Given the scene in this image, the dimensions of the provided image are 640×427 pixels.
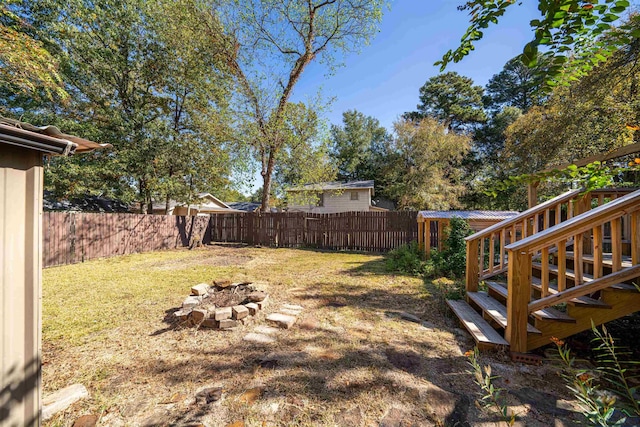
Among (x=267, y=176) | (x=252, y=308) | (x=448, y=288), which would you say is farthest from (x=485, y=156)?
(x=252, y=308)

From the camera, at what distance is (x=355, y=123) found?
2505 cm

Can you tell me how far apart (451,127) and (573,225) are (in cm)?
2181

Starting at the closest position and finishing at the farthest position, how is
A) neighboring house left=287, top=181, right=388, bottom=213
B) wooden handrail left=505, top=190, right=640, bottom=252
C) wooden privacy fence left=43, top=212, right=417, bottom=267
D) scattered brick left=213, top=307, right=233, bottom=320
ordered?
wooden handrail left=505, top=190, right=640, bottom=252 → scattered brick left=213, top=307, right=233, bottom=320 → wooden privacy fence left=43, top=212, right=417, bottom=267 → neighboring house left=287, top=181, right=388, bottom=213

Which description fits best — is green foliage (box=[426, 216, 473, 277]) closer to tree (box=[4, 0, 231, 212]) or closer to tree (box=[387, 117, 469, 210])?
tree (box=[4, 0, 231, 212])

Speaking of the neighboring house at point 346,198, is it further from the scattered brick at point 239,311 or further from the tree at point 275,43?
the scattered brick at point 239,311

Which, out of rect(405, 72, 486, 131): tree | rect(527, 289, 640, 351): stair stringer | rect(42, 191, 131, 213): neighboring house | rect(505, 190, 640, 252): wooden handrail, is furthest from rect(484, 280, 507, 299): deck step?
rect(405, 72, 486, 131): tree

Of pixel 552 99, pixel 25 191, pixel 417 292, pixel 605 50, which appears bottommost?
pixel 417 292

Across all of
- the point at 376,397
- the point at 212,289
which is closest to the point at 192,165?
the point at 212,289

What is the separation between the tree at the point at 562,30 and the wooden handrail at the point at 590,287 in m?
1.63

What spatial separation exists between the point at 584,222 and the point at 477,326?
135 cm

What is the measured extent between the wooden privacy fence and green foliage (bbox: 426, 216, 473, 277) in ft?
A: 12.6

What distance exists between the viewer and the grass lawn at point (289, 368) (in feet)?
5.28

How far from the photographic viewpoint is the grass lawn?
1.61 metres

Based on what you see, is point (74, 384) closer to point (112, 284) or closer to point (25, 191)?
point (25, 191)
